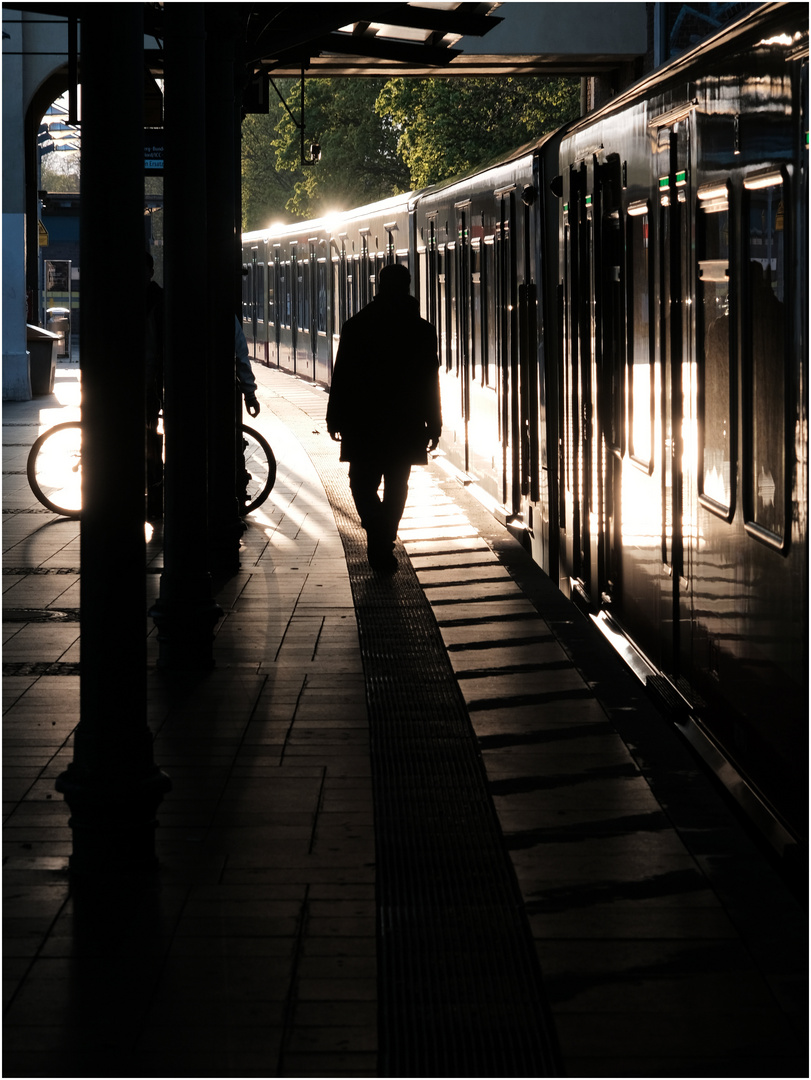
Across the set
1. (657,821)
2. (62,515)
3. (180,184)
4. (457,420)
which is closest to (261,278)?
Result: (457,420)

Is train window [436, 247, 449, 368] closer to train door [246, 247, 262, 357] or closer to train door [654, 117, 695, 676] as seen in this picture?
train door [654, 117, 695, 676]

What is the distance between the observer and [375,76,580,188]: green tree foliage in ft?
149

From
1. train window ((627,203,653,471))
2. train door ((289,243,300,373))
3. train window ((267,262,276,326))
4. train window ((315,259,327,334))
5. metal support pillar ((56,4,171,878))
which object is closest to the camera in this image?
metal support pillar ((56,4,171,878))

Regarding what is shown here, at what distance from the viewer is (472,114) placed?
1802 inches

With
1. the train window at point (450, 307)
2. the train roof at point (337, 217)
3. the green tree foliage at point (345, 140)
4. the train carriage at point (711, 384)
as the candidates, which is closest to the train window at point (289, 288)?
the train roof at point (337, 217)

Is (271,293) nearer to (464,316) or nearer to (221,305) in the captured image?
(464,316)

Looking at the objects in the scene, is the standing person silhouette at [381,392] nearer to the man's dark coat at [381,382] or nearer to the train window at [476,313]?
the man's dark coat at [381,382]

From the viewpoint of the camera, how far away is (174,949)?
448cm

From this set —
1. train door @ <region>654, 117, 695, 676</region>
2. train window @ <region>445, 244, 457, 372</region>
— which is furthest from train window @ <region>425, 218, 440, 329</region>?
train door @ <region>654, 117, 695, 676</region>

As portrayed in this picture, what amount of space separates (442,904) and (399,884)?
21 centimetres

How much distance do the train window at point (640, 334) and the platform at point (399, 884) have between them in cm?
114

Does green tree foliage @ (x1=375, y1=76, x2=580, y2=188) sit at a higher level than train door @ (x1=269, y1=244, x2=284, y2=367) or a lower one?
higher

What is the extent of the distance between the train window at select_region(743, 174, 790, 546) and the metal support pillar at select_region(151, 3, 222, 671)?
3531 mm

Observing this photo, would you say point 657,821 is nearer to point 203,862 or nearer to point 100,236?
point 203,862
